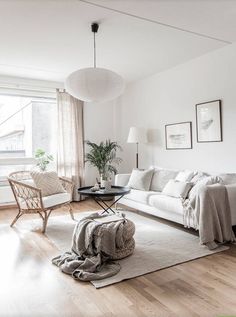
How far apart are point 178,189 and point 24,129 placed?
12.1 feet

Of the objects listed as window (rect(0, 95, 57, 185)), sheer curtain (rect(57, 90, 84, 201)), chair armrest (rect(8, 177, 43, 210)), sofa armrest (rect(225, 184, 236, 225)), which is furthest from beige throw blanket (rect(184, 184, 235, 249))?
window (rect(0, 95, 57, 185))

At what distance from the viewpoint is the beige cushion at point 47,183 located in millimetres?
4281

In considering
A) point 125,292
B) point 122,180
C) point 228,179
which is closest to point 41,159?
point 122,180

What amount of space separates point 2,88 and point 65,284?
4.42m

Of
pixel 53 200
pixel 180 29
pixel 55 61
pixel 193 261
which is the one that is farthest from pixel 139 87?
pixel 193 261

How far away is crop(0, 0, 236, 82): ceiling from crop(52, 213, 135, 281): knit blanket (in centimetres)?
228

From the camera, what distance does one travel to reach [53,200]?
157 inches

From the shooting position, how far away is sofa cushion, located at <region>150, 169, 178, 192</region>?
15.4 ft

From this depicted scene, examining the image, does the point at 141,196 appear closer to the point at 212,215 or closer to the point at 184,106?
the point at 212,215

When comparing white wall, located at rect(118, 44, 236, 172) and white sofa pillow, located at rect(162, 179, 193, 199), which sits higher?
white wall, located at rect(118, 44, 236, 172)

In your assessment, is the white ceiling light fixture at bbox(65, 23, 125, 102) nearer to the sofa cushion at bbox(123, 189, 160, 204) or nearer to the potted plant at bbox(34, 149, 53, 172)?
the sofa cushion at bbox(123, 189, 160, 204)

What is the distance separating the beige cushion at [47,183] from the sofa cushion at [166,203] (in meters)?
1.53

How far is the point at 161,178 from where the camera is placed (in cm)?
479

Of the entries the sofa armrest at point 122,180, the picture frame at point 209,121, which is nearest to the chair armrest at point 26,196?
the sofa armrest at point 122,180
